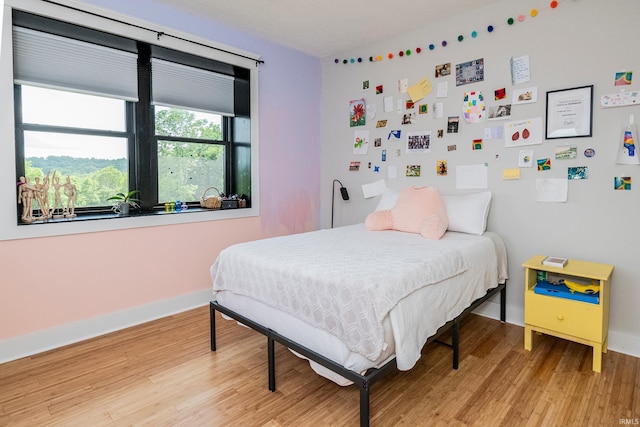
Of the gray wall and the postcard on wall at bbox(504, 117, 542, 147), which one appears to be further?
the postcard on wall at bbox(504, 117, 542, 147)

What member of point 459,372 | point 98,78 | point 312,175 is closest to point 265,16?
point 98,78

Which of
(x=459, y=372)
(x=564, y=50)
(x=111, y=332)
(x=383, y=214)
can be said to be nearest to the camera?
(x=459, y=372)

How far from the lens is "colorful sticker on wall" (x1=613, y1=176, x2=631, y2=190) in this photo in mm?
2424

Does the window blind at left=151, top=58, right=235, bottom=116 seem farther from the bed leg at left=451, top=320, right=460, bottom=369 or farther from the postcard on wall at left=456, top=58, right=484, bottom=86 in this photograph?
the bed leg at left=451, top=320, right=460, bottom=369

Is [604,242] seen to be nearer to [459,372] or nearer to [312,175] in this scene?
[459,372]

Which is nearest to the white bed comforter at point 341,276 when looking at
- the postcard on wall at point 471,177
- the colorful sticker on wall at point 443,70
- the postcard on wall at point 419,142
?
the postcard on wall at point 471,177

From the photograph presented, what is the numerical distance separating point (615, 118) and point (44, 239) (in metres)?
3.86

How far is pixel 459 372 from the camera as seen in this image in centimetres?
223

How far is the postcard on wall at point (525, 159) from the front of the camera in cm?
279

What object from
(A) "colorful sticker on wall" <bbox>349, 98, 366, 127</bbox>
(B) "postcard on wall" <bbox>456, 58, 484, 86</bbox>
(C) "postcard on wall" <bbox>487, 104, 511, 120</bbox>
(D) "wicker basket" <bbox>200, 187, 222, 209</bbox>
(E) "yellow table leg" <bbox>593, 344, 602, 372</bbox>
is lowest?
(E) "yellow table leg" <bbox>593, 344, 602, 372</bbox>

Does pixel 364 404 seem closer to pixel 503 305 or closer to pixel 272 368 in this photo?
pixel 272 368

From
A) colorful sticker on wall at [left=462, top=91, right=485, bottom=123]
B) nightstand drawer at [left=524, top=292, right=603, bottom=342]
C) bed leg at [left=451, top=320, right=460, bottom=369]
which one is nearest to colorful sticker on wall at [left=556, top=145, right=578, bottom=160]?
colorful sticker on wall at [left=462, top=91, right=485, bottom=123]

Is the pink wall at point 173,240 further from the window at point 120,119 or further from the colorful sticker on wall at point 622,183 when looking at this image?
the colorful sticker on wall at point 622,183

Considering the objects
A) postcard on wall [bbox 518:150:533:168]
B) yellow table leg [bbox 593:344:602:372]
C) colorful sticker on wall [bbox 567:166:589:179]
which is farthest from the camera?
postcard on wall [bbox 518:150:533:168]
